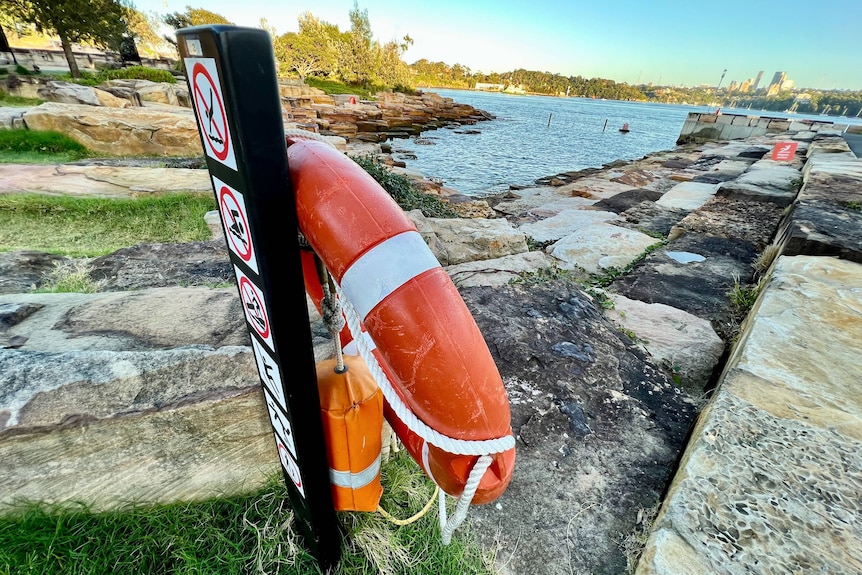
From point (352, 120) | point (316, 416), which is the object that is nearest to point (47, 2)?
point (352, 120)

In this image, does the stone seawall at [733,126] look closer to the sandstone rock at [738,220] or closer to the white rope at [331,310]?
the sandstone rock at [738,220]

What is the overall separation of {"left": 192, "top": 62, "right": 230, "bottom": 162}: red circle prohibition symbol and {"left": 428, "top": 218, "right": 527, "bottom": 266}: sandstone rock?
329 cm

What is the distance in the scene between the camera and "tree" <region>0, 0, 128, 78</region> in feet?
47.8

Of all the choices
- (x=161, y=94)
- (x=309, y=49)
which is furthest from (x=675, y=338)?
(x=309, y=49)

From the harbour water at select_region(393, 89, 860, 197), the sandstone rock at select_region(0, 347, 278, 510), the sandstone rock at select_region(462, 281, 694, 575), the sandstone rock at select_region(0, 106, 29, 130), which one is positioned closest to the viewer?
the sandstone rock at select_region(0, 347, 278, 510)

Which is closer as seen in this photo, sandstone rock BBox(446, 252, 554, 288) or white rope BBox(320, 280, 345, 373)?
white rope BBox(320, 280, 345, 373)

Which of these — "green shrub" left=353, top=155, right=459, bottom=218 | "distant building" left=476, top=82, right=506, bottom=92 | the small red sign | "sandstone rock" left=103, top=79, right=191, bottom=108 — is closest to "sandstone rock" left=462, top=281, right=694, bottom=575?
"green shrub" left=353, top=155, right=459, bottom=218

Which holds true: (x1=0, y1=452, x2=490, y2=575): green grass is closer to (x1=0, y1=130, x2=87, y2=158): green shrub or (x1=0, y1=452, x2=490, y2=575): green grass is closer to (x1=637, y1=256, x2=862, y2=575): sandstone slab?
(x1=637, y1=256, x2=862, y2=575): sandstone slab

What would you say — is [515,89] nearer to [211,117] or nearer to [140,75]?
[140,75]

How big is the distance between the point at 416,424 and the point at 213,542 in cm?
105

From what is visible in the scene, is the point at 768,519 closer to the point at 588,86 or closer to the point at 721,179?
the point at 721,179

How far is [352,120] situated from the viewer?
22.2 meters

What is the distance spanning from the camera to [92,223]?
397 centimetres

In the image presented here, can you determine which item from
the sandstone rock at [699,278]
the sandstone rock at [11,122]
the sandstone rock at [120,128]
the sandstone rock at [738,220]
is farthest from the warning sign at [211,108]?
the sandstone rock at [11,122]
